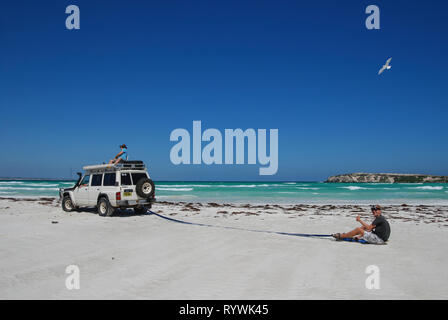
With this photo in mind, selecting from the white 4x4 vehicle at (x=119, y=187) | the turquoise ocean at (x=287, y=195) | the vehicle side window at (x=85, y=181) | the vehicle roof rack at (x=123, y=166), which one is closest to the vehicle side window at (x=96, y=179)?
the white 4x4 vehicle at (x=119, y=187)

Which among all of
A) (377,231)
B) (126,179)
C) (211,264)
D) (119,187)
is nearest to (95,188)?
(119,187)

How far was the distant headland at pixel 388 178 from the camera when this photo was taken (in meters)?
124

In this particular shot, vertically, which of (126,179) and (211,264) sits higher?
(126,179)

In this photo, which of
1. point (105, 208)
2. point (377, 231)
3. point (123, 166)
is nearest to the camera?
point (377, 231)

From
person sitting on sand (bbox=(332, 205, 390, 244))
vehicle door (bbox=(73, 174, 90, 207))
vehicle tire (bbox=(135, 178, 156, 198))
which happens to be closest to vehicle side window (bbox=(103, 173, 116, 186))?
vehicle tire (bbox=(135, 178, 156, 198))

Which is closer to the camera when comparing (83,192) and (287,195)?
(83,192)

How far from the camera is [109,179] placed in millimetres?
14703

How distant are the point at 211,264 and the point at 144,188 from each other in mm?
8797

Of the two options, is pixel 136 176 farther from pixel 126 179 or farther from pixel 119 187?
pixel 119 187

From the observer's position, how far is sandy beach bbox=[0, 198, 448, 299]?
5.00 m

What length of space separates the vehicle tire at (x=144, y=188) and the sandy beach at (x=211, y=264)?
3250 mm

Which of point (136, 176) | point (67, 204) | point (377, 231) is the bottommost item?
point (67, 204)
